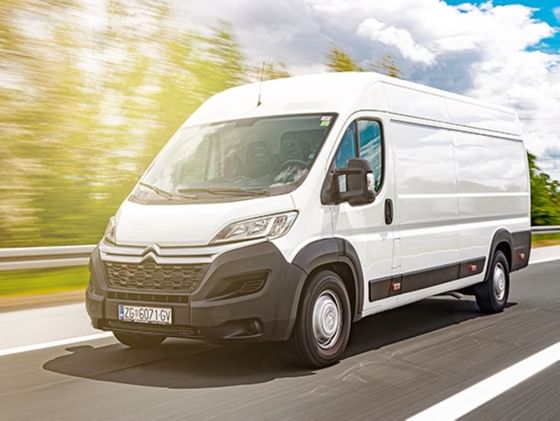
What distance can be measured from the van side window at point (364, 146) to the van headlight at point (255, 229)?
34.1 inches

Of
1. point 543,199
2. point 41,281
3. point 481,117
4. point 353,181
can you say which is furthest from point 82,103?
point 543,199

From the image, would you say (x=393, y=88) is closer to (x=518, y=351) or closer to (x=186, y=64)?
(x=518, y=351)

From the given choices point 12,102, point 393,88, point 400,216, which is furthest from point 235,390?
point 12,102

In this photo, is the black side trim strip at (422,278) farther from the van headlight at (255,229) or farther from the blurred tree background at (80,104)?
the blurred tree background at (80,104)

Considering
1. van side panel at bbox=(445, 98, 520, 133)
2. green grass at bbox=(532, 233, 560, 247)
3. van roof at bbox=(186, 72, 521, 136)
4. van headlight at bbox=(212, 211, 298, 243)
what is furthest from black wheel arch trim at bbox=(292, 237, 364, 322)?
green grass at bbox=(532, 233, 560, 247)

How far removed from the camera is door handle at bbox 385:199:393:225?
7254 millimetres

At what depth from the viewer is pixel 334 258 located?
21.4 feet

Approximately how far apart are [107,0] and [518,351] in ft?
34.5

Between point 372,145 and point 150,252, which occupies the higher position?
point 372,145

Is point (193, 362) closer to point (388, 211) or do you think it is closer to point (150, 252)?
point (150, 252)

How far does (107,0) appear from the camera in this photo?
1500 cm

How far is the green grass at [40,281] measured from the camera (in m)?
11.5

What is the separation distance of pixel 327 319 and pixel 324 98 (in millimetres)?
1822

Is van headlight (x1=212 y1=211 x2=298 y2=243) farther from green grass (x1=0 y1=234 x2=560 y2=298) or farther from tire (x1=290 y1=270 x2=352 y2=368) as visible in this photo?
green grass (x1=0 y1=234 x2=560 y2=298)
